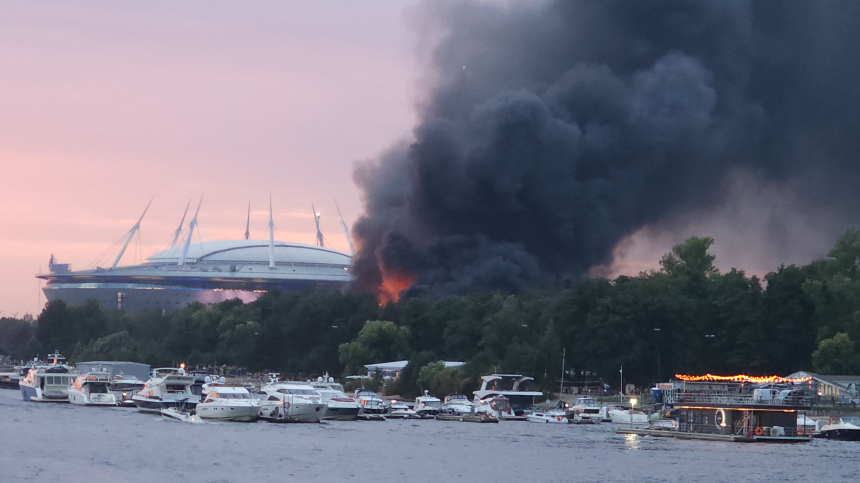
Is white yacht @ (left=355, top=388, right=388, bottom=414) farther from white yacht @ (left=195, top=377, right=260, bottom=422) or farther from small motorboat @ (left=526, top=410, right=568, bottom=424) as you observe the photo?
small motorboat @ (left=526, top=410, right=568, bottom=424)

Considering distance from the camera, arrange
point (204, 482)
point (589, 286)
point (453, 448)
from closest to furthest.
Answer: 1. point (204, 482)
2. point (453, 448)
3. point (589, 286)

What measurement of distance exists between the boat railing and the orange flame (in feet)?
195

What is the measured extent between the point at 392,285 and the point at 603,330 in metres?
42.6

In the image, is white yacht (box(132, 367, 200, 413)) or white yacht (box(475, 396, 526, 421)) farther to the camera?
white yacht (box(475, 396, 526, 421))

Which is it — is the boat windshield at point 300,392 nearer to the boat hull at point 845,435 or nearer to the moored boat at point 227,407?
the moored boat at point 227,407

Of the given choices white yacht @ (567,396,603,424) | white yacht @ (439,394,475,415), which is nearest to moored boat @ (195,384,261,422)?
white yacht @ (439,394,475,415)

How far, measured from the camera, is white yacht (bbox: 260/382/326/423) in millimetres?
71312

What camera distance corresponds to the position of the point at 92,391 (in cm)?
8644

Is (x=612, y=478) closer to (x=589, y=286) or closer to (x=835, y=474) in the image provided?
(x=835, y=474)

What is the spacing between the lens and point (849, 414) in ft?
250

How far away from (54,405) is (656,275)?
179 ft

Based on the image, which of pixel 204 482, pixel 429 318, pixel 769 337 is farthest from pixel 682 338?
pixel 204 482

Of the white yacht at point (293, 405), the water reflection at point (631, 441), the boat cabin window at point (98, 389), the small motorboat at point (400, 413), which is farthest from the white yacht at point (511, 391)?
the boat cabin window at point (98, 389)

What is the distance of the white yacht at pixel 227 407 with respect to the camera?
230 ft
